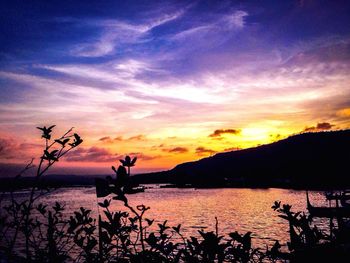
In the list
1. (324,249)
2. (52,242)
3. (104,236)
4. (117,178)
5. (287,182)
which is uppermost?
(117,178)

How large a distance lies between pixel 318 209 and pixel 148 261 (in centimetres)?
5161

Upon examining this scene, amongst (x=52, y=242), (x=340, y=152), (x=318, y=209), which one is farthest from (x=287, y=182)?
(x=52, y=242)

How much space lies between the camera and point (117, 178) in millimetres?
3086

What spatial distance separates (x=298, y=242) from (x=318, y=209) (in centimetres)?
5071

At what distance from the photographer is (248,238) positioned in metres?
3.91

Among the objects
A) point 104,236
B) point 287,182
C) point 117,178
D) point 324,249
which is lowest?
point 287,182

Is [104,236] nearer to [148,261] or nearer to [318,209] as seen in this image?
[148,261]

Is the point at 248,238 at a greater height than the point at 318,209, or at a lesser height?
greater

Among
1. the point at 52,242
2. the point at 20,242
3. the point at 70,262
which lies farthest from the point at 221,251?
the point at 20,242

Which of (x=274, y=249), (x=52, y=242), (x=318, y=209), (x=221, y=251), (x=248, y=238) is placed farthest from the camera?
(x=318, y=209)

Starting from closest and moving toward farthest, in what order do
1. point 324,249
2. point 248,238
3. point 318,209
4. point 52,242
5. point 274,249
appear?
1. point 324,249
2. point 248,238
3. point 274,249
4. point 52,242
5. point 318,209

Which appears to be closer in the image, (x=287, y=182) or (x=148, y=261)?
(x=148, y=261)

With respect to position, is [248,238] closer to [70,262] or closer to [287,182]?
[70,262]

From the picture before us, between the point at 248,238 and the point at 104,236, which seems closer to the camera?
the point at 248,238
